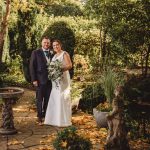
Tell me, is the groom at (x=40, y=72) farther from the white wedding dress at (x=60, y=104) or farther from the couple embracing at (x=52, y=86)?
the white wedding dress at (x=60, y=104)

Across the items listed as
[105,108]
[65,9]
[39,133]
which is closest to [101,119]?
[105,108]

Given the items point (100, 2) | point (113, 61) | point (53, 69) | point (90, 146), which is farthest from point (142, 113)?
point (113, 61)

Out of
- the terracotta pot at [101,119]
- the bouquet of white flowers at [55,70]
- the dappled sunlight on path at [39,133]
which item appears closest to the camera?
the dappled sunlight on path at [39,133]

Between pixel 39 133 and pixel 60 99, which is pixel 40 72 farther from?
pixel 39 133

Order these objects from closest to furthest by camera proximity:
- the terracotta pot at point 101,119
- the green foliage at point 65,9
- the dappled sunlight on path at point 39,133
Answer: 1. the dappled sunlight on path at point 39,133
2. the terracotta pot at point 101,119
3. the green foliage at point 65,9

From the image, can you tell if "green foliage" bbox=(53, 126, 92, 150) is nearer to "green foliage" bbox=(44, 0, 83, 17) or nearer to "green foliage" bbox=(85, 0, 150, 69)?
"green foliage" bbox=(85, 0, 150, 69)

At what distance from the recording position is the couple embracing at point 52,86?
30.5ft

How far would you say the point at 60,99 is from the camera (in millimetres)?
9367

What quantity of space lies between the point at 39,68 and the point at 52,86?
0.54m

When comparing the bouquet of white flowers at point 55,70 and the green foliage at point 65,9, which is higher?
the green foliage at point 65,9

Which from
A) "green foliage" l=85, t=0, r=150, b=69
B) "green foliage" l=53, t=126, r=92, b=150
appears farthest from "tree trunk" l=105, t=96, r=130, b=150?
"green foliage" l=85, t=0, r=150, b=69

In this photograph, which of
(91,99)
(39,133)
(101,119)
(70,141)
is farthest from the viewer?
(91,99)

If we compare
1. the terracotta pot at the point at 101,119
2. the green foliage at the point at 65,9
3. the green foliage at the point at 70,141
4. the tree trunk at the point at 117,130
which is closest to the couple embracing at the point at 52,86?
the terracotta pot at the point at 101,119

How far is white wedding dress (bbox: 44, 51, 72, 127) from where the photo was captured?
9.34 meters
